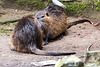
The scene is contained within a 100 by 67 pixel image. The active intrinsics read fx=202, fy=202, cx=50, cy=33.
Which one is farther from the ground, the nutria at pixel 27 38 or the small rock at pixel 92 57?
the small rock at pixel 92 57

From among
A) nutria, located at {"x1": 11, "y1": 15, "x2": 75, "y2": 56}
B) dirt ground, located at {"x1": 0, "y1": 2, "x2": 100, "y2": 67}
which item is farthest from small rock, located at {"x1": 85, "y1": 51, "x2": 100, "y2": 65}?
nutria, located at {"x1": 11, "y1": 15, "x2": 75, "y2": 56}

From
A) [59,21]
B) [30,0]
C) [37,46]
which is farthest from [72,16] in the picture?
[37,46]

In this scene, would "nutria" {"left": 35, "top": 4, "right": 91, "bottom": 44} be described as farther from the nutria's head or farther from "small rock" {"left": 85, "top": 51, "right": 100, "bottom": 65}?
"small rock" {"left": 85, "top": 51, "right": 100, "bottom": 65}

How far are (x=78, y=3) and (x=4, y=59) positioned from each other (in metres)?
4.34

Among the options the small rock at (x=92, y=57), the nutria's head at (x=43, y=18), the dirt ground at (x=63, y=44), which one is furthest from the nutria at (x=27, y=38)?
the small rock at (x=92, y=57)

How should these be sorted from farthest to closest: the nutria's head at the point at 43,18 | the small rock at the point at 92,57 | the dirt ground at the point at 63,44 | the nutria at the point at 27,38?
the nutria's head at the point at 43,18 < the nutria at the point at 27,38 < the dirt ground at the point at 63,44 < the small rock at the point at 92,57

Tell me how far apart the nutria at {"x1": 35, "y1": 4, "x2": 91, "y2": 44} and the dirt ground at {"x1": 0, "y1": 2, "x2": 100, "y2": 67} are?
0.90ft

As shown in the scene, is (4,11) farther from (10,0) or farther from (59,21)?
(59,21)

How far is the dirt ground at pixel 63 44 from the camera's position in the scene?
10.5 feet

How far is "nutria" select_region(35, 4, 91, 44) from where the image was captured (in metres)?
5.54

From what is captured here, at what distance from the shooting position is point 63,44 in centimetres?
482

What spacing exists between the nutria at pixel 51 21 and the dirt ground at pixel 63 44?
28 cm

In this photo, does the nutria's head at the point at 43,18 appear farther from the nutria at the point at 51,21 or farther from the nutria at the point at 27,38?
the nutria at the point at 27,38

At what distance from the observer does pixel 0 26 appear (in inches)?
262
